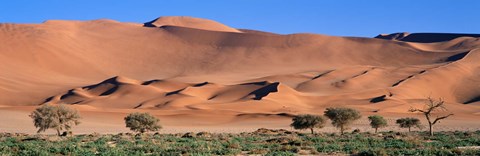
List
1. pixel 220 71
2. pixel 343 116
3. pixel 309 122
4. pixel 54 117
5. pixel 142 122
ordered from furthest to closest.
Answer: pixel 220 71 < pixel 142 122 < pixel 309 122 < pixel 343 116 < pixel 54 117

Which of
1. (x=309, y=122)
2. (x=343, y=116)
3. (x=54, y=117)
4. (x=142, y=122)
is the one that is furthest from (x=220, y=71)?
(x=54, y=117)

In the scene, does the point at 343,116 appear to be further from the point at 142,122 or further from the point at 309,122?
the point at 142,122

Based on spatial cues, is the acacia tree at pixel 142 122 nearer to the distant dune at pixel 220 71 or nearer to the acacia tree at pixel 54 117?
the acacia tree at pixel 54 117

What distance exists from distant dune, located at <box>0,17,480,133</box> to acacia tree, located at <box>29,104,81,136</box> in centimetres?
2375

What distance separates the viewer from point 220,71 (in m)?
125

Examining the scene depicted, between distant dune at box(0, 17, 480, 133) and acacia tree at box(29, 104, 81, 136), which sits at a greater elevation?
distant dune at box(0, 17, 480, 133)

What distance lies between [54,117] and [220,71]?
3309 inches

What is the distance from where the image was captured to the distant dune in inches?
3346

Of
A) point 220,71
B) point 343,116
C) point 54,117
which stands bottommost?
point 54,117

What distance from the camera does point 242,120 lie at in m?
63.4

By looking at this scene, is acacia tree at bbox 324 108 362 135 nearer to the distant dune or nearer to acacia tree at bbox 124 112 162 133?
acacia tree at bbox 124 112 162 133

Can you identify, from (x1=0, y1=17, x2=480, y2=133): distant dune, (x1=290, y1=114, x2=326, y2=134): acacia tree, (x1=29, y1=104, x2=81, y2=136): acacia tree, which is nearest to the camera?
(x1=29, y1=104, x2=81, y2=136): acacia tree

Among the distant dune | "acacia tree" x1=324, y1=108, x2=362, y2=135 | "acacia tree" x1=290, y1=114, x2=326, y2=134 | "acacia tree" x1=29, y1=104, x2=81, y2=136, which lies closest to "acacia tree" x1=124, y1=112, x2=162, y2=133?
"acacia tree" x1=29, y1=104, x2=81, y2=136

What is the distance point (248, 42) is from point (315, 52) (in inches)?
609
